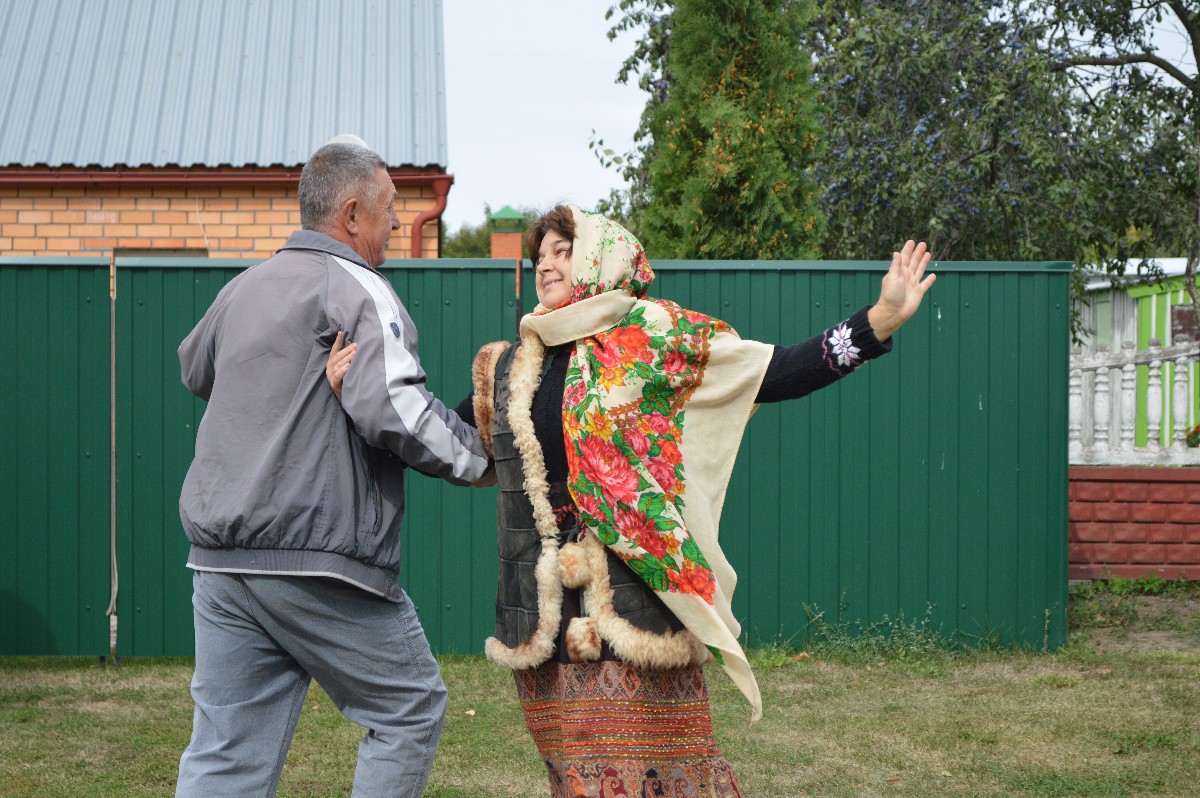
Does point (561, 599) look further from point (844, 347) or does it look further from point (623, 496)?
point (844, 347)

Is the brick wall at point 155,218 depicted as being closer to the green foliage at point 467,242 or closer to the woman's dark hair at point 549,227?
the woman's dark hair at point 549,227

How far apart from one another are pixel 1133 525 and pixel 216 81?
805cm

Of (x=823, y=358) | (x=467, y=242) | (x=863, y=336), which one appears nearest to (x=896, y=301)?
(x=863, y=336)

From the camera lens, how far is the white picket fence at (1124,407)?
858cm

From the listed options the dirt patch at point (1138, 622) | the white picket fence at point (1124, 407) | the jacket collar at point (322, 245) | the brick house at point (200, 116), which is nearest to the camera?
the jacket collar at point (322, 245)

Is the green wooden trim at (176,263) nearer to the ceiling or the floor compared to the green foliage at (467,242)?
nearer to the floor

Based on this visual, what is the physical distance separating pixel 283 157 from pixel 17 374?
3.76m

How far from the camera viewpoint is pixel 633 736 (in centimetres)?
286

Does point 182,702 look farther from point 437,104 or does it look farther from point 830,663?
point 437,104

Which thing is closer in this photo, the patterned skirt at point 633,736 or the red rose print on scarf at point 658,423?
the patterned skirt at point 633,736

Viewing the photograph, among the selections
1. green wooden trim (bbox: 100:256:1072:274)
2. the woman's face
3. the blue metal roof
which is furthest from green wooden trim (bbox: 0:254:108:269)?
the woman's face

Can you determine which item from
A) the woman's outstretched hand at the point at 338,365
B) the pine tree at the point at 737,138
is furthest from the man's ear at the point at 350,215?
the pine tree at the point at 737,138

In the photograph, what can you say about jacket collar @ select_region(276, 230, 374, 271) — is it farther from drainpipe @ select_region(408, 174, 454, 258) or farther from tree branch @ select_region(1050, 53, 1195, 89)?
tree branch @ select_region(1050, 53, 1195, 89)

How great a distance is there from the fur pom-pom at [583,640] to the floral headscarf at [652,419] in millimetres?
171
